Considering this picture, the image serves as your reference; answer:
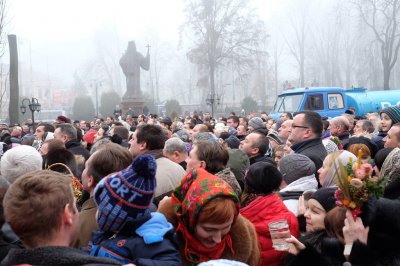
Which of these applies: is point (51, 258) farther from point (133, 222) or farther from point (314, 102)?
point (314, 102)

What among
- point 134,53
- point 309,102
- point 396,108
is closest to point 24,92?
point 134,53

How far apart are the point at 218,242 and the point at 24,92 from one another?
103249 millimetres

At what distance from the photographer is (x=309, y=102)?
1962cm

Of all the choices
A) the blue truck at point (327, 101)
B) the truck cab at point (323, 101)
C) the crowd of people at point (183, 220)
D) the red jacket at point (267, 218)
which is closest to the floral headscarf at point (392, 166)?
the crowd of people at point (183, 220)

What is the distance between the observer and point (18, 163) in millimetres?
4043

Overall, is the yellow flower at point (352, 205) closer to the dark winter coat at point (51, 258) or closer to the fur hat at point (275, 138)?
the dark winter coat at point (51, 258)

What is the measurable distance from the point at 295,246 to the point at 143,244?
87 cm

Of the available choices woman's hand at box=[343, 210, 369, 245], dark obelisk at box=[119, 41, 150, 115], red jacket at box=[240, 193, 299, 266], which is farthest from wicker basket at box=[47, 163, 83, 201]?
dark obelisk at box=[119, 41, 150, 115]

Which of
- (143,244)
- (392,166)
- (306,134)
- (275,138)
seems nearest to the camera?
(143,244)

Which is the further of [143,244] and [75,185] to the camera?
[75,185]

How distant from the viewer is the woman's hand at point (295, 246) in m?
2.53

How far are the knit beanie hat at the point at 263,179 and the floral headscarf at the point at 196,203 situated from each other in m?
0.83

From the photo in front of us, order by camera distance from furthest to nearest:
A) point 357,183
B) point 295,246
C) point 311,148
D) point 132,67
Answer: point 132,67, point 311,148, point 295,246, point 357,183

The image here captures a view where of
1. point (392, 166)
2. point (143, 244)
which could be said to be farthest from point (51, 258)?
point (392, 166)
